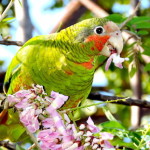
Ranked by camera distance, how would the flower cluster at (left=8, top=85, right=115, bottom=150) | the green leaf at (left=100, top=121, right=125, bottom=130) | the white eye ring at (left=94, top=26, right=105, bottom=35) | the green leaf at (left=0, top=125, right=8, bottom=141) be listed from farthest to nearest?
the green leaf at (left=0, top=125, right=8, bottom=141)
the white eye ring at (left=94, top=26, right=105, bottom=35)
the green leaf at (left=100, top=121, right=125, bottom=130)
the flower cluster at (left=8, top=85, right=115, bottom=150)

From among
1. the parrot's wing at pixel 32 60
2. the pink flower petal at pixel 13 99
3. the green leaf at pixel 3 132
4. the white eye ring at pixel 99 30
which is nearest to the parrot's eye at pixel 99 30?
the white eye ring at pixel 99 30

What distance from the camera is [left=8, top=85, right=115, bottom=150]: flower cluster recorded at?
94 cm

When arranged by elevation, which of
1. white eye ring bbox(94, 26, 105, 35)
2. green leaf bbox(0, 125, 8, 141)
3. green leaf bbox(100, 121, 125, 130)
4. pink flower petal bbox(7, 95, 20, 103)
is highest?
white eye ring bbox(94, 26, 105, 35)

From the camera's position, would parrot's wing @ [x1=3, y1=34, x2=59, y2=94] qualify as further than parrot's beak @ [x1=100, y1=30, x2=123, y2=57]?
Yes

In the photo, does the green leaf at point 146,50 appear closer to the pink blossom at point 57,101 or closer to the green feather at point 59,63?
the green feather at point 59,63

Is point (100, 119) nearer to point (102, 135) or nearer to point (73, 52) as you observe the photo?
point (73, 52)

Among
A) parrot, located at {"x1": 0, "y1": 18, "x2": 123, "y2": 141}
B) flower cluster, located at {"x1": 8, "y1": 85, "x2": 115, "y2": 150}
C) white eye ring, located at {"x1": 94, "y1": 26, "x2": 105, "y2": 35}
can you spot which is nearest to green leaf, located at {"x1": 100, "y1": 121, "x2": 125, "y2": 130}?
parrot, located at {"x1": 0, "y1": 18, "x2": 123, "y2": 141}

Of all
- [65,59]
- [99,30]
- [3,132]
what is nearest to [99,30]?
[99,30]

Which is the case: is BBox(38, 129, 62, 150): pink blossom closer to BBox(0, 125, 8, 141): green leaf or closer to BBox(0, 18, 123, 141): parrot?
BBox(0, 18, 123, 141): parrot

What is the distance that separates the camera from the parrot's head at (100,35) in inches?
63.1

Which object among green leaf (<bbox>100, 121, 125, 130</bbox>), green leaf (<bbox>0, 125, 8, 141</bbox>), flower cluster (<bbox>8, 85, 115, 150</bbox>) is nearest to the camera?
flower cluster (<bbox>8, 85, 115, 150</bbox>)

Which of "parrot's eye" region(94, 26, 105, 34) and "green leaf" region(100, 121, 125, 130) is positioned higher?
"parrot's eye" region(94, 26, 105, 34)

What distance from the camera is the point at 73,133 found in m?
0.95

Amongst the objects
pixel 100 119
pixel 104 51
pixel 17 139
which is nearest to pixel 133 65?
pixel 104 51
